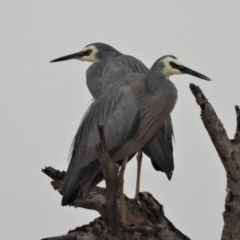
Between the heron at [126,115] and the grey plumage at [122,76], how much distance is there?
25 centimetres

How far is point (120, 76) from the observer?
27.4ft

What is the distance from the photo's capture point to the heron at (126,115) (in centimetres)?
671

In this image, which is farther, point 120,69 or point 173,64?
point 120,69

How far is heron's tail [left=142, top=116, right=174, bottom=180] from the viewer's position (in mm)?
7650

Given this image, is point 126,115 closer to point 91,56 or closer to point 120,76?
point 120,76

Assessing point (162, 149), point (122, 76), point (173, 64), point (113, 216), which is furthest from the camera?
point (122, 76)

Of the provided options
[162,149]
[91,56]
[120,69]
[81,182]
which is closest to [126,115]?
[81,182]

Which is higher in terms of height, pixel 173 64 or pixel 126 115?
pixel 173 64

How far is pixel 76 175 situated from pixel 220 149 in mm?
1198

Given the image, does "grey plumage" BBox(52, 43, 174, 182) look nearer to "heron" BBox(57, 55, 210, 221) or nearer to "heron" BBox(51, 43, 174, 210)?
"heron" BBox(51, 43, 174, 210)

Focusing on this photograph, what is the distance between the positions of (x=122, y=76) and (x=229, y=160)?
8.16ft

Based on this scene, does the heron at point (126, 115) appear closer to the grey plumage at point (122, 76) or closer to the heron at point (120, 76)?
the heron at point (120, 76)

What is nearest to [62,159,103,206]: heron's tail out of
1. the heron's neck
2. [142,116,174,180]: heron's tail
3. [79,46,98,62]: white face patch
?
the heron's neck

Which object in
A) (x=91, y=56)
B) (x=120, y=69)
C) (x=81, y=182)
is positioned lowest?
(x=81, y=182)
